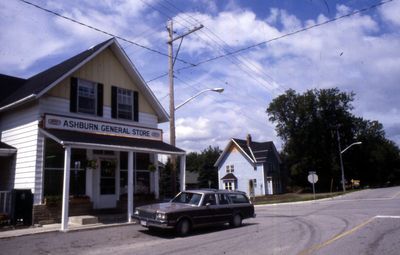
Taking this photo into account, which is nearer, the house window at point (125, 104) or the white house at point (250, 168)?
the house window at point (125, 104)

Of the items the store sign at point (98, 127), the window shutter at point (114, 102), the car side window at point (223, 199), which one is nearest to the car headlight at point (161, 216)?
the car side window at point (223, 199)

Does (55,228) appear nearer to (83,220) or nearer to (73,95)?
(83,220)

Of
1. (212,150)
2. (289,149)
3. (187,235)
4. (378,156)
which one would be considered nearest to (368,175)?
(378,156)

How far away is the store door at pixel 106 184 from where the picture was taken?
1858 cm

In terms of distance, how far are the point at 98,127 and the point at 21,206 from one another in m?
4.80

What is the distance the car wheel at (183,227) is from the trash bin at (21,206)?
6.32 meters

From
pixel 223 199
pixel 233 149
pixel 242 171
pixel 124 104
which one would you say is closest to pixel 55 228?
pixel 223 199

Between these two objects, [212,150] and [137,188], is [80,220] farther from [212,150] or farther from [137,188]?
[212,150]

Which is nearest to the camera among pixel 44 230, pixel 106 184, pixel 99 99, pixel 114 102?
pixel 44 230

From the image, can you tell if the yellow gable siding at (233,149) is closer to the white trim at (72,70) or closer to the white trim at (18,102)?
the white trim at (72,70)

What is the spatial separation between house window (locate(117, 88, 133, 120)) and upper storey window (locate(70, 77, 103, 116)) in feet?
3.98

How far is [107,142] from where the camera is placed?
55.5ft

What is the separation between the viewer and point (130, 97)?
2088 centimetres

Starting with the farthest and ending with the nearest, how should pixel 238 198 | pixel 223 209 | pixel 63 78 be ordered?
pixel 63 78 < pixel 238 198 < pixel 223 209
